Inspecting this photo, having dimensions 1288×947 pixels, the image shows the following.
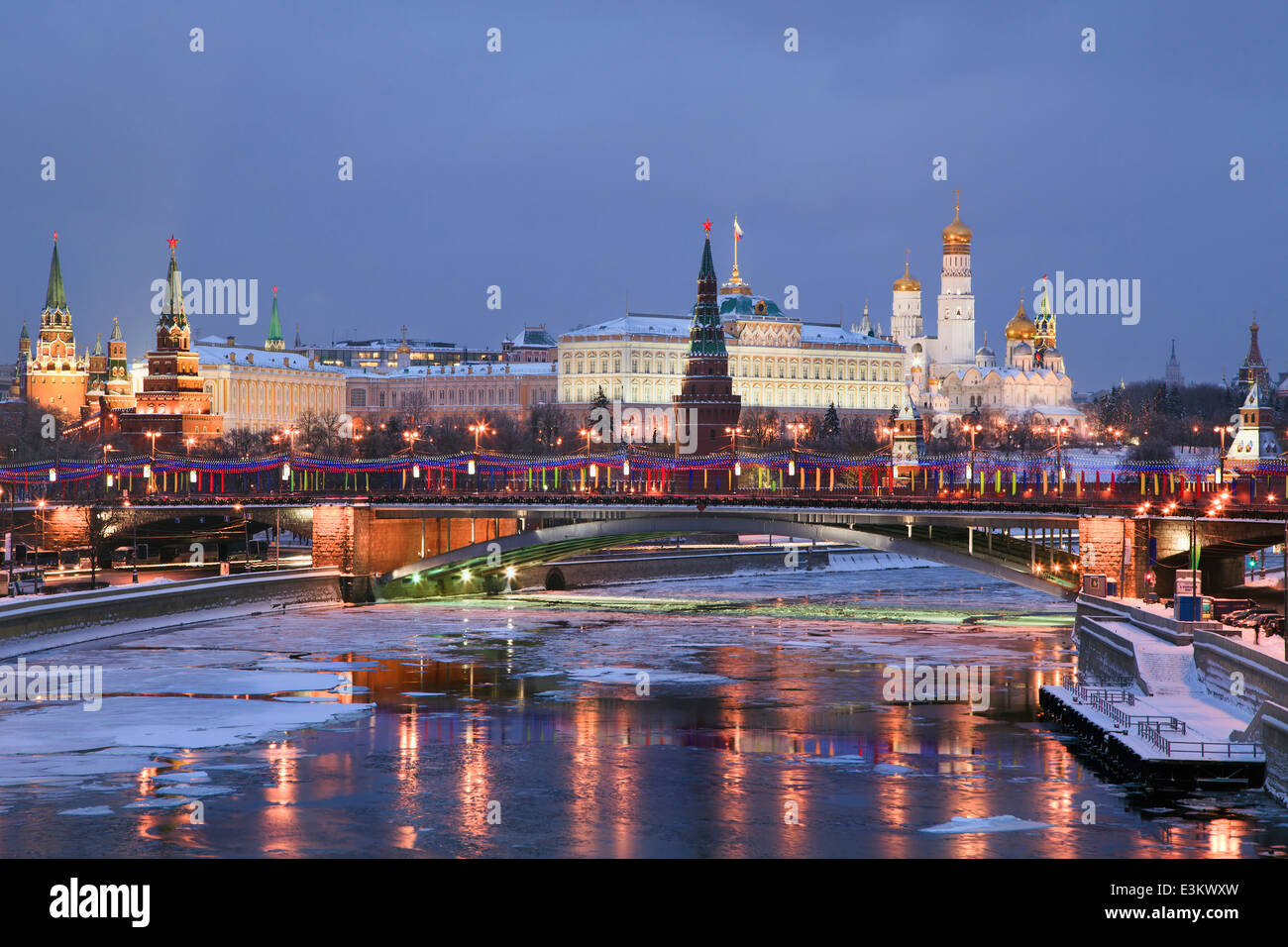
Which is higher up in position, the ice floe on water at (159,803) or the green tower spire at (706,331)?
the green tower spire at (706,331)

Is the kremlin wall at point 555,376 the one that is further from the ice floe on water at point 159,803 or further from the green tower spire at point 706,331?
the ice floe on water at point 159,803

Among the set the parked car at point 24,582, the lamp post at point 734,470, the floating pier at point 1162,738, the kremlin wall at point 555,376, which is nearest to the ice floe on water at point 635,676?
the floating pier at point 1162,738

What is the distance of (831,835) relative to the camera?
2372 centimetres

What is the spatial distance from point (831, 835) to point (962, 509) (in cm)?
2878

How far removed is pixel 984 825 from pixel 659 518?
106 feet

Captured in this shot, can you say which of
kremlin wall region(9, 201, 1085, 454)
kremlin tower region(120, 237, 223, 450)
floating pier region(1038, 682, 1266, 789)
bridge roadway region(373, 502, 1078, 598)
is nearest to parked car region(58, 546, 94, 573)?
bridge roadway region(373, 502, 1078, 598)

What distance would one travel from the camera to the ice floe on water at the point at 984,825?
23922mm

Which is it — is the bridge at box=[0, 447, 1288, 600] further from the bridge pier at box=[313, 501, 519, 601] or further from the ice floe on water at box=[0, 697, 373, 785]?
the ice floe on water at box=[0, 697, 373, 785]

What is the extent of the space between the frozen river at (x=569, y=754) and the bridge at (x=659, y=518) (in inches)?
129

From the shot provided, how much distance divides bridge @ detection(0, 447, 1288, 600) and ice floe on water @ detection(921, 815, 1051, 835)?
726 inches

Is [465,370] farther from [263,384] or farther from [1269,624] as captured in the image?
[1269,624]

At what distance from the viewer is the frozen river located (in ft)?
77.8

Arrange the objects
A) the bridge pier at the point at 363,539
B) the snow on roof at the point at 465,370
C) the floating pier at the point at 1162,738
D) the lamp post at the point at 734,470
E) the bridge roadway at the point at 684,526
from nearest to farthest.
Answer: the floating pier at the point at 1162,738, the bridge roadway at the point at 684,526, the bridge pier at the point at 363,539, the lamp post at the point at 734,470, the snow on roof at the point at 465,370
